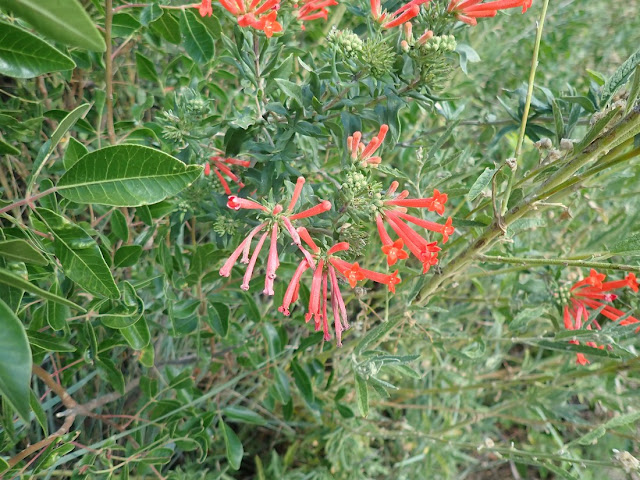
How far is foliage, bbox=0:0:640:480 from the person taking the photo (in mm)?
654

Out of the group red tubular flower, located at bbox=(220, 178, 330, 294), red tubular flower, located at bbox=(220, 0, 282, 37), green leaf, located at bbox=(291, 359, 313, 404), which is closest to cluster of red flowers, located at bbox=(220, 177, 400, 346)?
red tubular flower, located at bbox=(220, 178, 330, 294)

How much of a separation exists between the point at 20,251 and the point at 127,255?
0.39 m

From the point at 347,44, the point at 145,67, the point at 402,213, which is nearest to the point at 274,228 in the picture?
the point at 402,213

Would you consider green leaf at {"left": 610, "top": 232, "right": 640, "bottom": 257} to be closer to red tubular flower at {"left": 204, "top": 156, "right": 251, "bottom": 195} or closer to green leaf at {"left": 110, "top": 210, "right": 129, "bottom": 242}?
red tubular flower at {"left": 204, "top": 156, "right": 251, "bottom": 195}

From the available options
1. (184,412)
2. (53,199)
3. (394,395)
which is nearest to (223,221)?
(53,199)

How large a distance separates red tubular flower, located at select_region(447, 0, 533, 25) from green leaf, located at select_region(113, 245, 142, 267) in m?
0.65

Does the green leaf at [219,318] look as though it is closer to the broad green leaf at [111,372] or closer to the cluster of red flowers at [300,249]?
the broad green leaf at [111,372]

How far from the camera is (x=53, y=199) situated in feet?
2.57

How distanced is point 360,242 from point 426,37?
31cm

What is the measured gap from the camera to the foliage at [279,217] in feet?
2.15

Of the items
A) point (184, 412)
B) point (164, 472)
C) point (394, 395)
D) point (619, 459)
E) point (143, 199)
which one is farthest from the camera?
point (394, 395)

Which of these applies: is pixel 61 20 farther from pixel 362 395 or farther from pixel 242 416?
pixel 242 416

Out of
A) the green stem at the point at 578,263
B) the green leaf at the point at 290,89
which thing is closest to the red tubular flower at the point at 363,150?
the green leaf at the point at 290,89

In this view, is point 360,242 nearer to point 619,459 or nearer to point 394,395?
point 619,459
